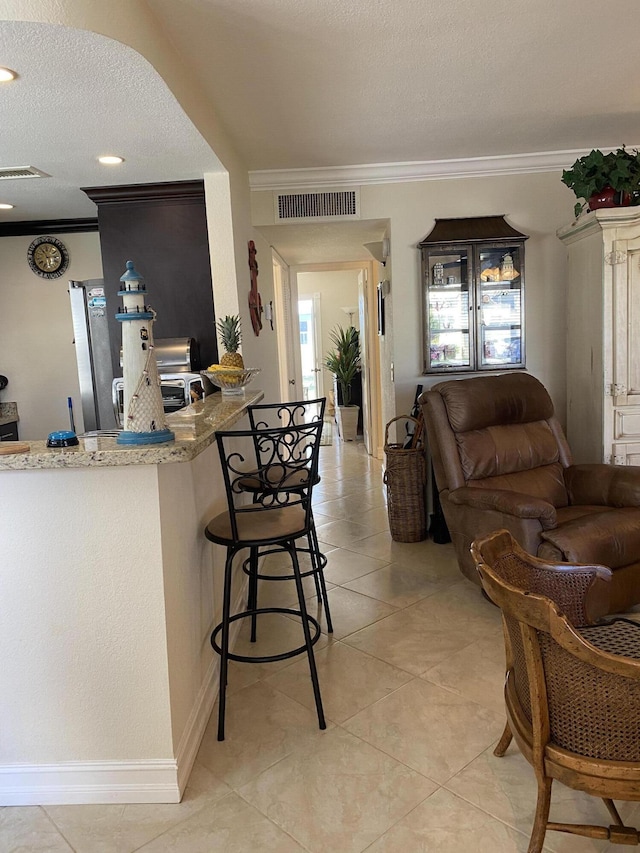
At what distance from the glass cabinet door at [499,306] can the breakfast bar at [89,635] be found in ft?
9.24

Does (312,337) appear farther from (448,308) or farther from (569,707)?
(569,707)

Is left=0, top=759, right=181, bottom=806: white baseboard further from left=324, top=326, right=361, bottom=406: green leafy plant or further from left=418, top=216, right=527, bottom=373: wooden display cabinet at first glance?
left=324, top=326, right=361, bottom=406: green leafy plant

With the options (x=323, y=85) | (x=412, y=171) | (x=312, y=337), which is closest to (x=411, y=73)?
(x=323, y=85)

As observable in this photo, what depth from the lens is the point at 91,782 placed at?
6.08ft

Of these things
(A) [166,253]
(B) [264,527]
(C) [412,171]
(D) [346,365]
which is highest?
(C) [412,171]

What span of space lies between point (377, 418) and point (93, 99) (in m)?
4.78

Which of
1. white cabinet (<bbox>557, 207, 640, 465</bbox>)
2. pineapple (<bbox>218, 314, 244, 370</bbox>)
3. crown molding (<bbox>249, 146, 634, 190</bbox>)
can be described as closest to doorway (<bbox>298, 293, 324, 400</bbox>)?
crown molding (<bbox>249, 146, 634, 190</bbox>)

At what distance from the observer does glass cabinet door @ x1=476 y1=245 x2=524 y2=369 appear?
163 inches

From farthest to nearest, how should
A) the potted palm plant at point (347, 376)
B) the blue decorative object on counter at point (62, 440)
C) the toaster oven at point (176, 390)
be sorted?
the potted palm plant at point (347, 376) → the toaster oven at point (176, 390) → the blue decorative object on counter at point (62, 440)

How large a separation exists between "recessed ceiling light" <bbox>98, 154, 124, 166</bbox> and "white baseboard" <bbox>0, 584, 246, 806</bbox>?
99.5 inches

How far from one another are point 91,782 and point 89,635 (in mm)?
448

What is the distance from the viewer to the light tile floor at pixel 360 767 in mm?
1690

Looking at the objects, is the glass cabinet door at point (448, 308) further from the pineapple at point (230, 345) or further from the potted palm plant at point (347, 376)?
the potted palm plant at point (347, 376)

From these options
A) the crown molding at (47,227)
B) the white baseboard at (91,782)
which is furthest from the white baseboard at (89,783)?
the crown molding at (47,227)
